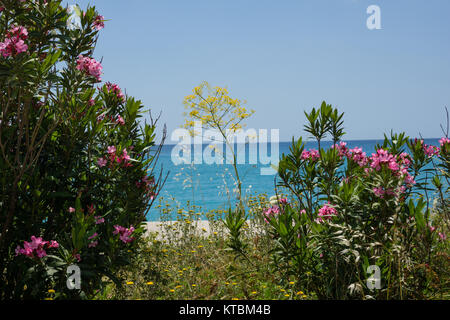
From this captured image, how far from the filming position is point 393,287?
2900 mm

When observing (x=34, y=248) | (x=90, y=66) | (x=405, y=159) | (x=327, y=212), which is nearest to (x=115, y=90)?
(x=90, y=66)

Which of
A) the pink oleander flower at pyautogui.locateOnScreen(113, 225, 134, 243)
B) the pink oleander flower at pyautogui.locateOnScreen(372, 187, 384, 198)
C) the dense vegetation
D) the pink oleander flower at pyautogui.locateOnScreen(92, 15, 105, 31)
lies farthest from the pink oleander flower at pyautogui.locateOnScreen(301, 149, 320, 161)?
the pink oleander flower at pyautogui.locateOnScreen(92, 15, 105, 31)

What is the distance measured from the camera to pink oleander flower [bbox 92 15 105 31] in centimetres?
339

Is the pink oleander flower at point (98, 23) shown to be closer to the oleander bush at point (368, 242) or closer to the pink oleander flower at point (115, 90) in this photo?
the pink oleander flower at point (115, 90)

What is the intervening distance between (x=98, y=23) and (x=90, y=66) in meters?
0.56

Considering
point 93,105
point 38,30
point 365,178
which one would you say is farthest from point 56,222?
point 365,178

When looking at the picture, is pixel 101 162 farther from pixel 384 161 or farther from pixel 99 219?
pixel 384 161

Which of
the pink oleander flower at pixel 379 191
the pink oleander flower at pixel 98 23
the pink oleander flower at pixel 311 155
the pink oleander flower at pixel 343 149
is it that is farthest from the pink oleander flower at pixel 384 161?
the pink oleander flower at pixel 98 23

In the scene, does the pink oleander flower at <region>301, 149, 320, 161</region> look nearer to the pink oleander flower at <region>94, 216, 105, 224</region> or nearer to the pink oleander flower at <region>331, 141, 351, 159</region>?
the pink oleander flower at <region>331, 141, 351, 159</region>

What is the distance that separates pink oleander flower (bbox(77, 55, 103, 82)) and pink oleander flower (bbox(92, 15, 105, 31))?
1.34ft

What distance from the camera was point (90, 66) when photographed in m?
3.11

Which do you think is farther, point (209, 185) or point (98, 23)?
point (209, 185)
